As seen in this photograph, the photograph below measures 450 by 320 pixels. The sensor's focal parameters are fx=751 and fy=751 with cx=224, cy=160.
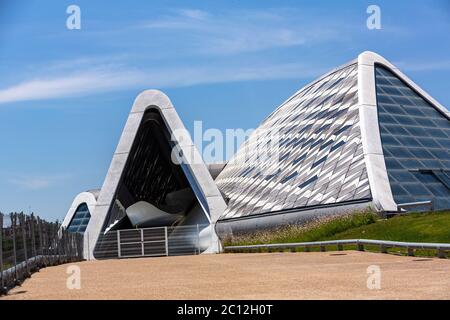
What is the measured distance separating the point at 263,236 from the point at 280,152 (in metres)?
8.70

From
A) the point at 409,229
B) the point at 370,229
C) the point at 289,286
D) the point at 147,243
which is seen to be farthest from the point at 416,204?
the point at 147,243

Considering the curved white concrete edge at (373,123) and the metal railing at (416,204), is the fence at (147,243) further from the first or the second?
the metal railing at (416,204)

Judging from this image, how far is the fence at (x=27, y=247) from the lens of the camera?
14.6 meters

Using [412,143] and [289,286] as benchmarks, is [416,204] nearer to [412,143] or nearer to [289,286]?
[412,143]

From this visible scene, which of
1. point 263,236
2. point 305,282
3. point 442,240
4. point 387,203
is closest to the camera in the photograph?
point 305,282

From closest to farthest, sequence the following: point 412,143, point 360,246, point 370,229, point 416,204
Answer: point 360,246 < point 370,229 < point 416,204 < point 412,143

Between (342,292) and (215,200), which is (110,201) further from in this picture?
(342,292)

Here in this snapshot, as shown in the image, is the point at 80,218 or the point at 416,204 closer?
the point at 416,204

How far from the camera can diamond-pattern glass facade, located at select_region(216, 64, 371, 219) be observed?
31222 millimetres

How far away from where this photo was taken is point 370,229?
25.1 m

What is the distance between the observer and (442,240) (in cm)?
1989

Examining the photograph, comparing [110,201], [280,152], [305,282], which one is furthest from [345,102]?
[305,282]

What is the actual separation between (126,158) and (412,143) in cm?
1667

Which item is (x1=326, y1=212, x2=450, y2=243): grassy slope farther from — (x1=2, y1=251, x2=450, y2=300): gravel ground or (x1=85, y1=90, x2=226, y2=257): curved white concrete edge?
(x1=85, y1=90, x2=226, y2=257): curved white concrete edge
